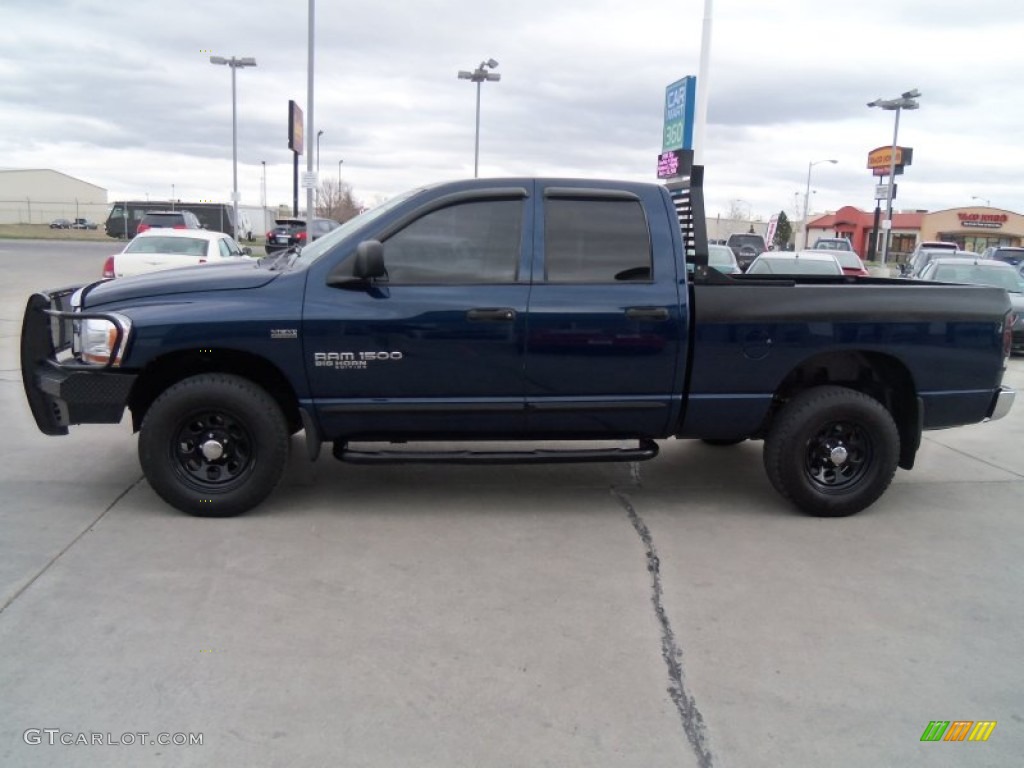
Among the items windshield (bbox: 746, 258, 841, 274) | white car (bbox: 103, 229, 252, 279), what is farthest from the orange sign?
white car (bbox: 103, 229, 252, 279)

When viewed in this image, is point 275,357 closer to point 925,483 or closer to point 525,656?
point 525,656

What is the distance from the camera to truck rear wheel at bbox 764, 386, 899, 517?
5.35 m

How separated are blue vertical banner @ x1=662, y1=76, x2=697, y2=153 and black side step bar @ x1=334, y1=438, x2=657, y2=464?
12.9 metres

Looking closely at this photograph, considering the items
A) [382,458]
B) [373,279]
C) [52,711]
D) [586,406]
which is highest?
[373,279]

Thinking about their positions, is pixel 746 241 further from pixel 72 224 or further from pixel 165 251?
pixel 72 224

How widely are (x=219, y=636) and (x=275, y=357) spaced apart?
1.77 m

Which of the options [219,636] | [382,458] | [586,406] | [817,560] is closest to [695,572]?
[817,560]

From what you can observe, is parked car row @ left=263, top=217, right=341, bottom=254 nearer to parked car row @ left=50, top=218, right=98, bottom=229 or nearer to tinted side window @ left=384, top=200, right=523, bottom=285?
tinted side window @ left=384, top=200, right=523, bottom=285

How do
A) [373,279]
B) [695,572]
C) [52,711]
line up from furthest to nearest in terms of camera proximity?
[373,279], [695,572], [52,711]

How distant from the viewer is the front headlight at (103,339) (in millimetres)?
4883

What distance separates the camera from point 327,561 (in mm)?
4598

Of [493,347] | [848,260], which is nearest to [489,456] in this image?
[493,347]

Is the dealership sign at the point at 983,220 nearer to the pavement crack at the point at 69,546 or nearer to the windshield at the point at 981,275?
the windshield at the point at 981,275

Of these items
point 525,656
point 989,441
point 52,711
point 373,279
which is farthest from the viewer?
point 989,441
